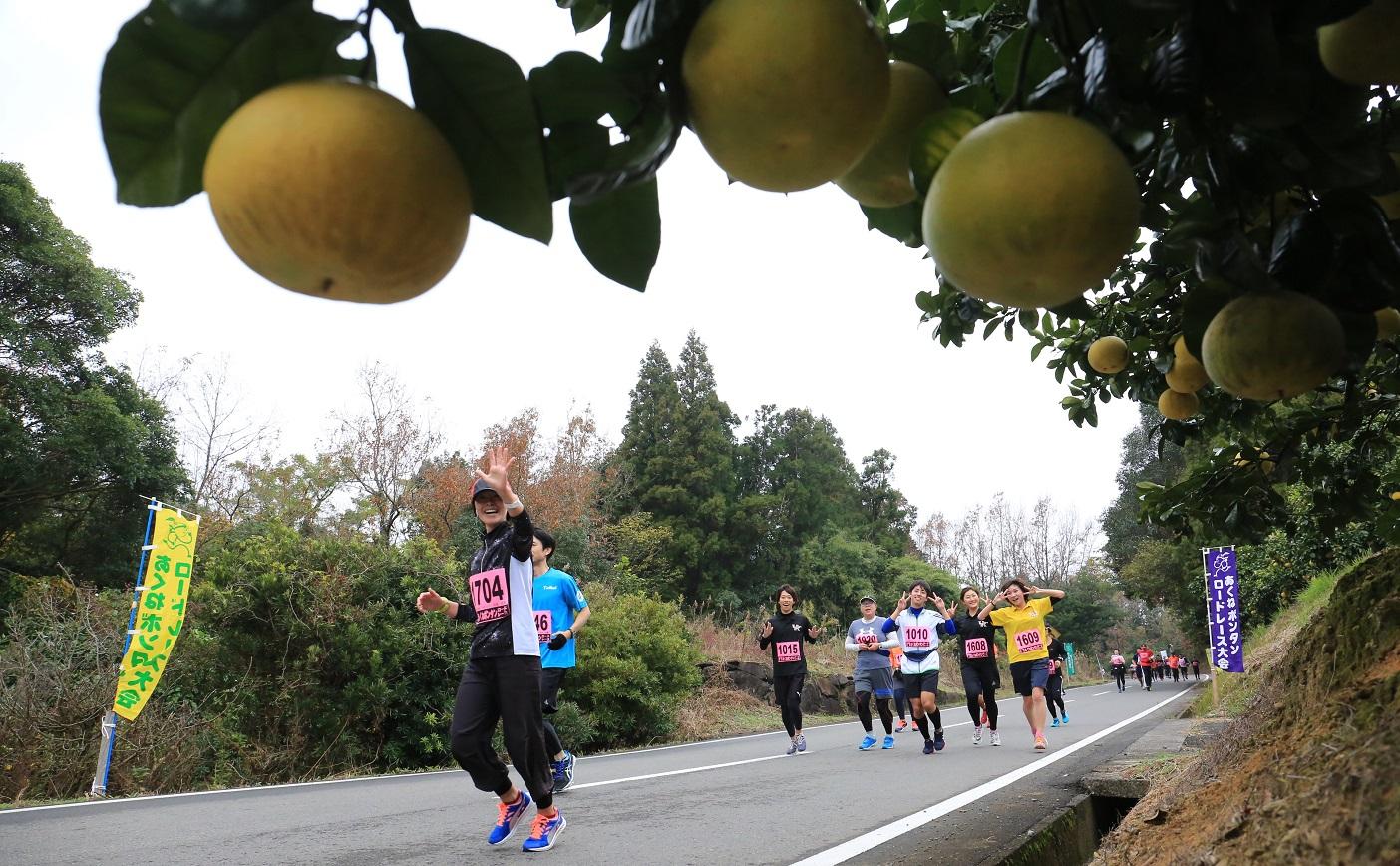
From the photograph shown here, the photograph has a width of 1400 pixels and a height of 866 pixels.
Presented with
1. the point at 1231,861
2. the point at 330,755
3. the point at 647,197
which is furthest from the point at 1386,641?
the point at 330,755

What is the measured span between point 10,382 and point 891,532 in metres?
38.7

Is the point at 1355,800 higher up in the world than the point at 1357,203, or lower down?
lower down

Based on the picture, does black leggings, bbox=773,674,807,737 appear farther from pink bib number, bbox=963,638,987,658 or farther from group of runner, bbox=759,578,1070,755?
pink bib number, bbox=963,638,987,658

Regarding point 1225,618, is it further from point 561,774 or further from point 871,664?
point 561,774

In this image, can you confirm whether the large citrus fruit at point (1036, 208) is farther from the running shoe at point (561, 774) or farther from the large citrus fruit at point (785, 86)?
the running shoe at point (561, 774)

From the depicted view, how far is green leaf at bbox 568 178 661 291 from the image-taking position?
2.55ft

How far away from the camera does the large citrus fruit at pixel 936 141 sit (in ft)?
2.46

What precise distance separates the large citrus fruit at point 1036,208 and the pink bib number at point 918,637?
9.63 meters

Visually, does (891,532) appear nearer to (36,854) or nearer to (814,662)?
(814,662)

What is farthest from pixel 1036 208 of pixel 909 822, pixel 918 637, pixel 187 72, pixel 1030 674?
pixel 918 637

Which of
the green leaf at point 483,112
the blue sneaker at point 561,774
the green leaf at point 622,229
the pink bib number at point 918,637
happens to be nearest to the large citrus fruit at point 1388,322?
the green leaf at point 622,229

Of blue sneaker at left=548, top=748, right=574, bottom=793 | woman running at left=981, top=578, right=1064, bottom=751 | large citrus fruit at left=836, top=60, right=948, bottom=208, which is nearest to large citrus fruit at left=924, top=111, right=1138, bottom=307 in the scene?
large citrus fruit at left=836, top=60, right=948, bottom=208

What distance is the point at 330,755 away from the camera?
9.12 meters

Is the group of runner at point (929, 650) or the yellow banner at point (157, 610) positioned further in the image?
the group of runner at point (929, 650)
